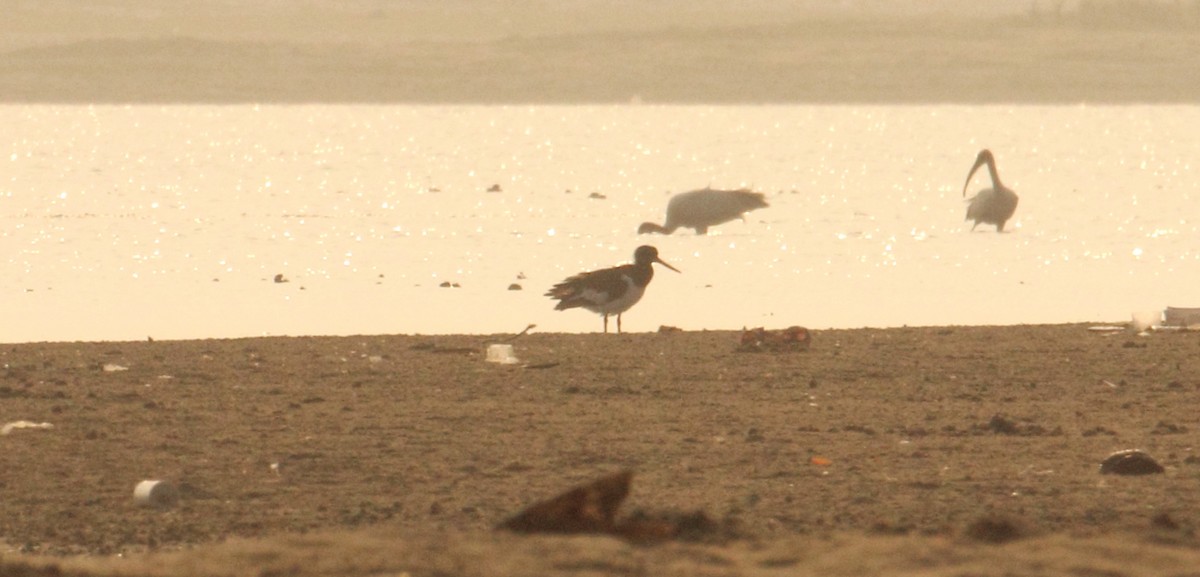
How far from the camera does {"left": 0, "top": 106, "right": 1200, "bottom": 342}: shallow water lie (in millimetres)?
16375

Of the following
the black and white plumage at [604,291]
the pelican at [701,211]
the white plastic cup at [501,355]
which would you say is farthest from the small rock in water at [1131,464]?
the pelican at [701,211]

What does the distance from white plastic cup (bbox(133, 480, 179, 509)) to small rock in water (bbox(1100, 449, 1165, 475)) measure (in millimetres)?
3473

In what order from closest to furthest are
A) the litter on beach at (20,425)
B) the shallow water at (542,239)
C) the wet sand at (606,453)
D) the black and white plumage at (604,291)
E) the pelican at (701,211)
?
1. the wet sand at (606,453)
2. the litter on beach at (20,425)
3. the black and white plumage at (604,291)
4. the shallow water at (542,239)
5. the pelican at (701,211)

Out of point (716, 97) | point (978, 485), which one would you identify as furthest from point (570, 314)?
point (716, 97)

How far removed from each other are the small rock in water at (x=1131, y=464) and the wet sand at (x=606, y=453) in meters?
0.10

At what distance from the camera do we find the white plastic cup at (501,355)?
11920 mm

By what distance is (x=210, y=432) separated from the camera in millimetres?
9438

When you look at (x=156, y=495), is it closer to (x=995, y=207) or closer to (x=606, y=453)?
(x=606, y=453)

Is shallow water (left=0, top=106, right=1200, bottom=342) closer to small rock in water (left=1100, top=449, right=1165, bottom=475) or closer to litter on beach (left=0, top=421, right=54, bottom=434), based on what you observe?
litter on beach (left=0, top=421, right=54, bottom=434)

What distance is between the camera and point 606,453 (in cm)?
895

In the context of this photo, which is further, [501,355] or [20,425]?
[501,355]

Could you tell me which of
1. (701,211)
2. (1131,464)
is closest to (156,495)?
(1131,464)

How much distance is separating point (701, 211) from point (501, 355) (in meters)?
15.2

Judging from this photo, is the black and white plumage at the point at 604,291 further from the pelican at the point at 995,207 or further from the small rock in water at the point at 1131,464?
the pelican at the point at 995,207
